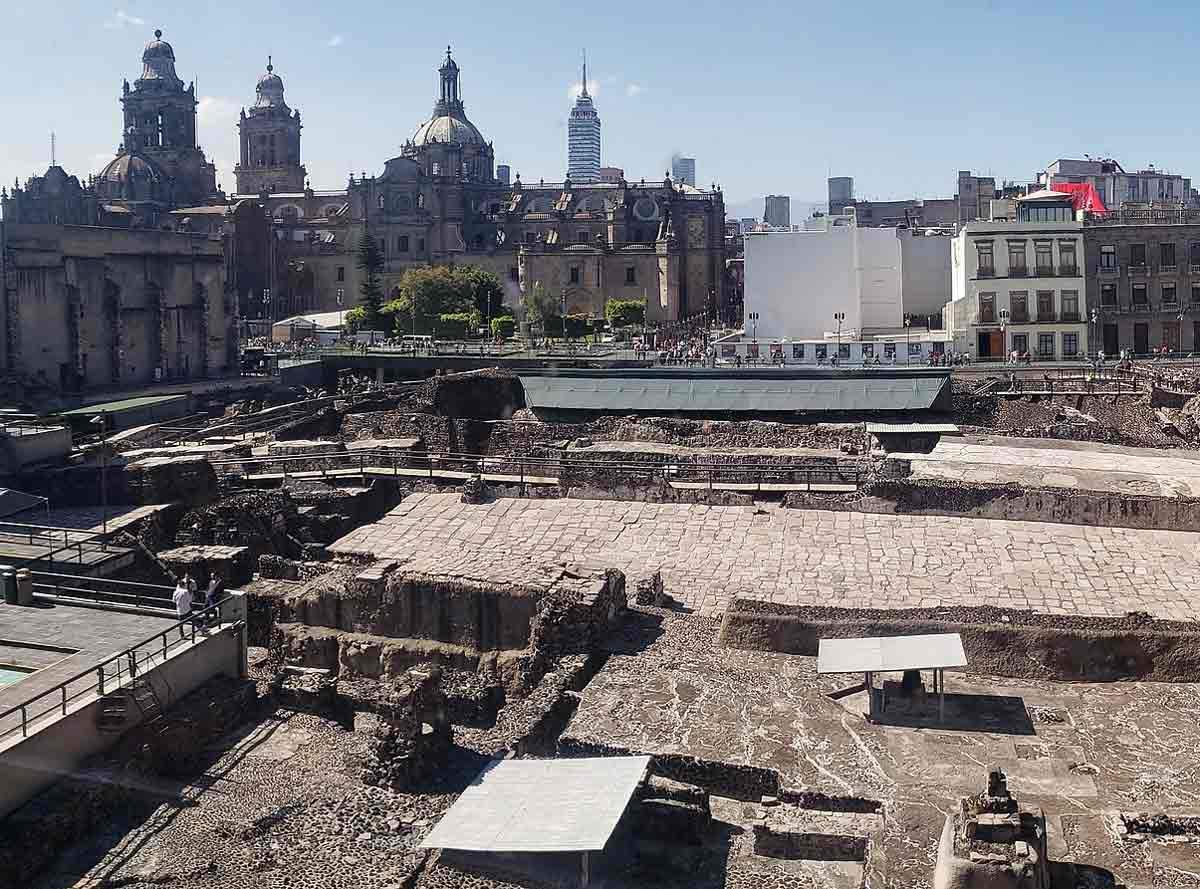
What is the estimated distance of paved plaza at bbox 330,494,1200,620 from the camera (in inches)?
774

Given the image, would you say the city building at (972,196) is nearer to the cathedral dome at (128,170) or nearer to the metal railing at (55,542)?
the cathedral dome at (128,170)

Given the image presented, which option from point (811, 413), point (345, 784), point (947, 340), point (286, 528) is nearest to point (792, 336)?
point (947, 340)

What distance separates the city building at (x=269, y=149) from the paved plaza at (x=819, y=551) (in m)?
80.3

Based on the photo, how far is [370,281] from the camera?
2931 inches

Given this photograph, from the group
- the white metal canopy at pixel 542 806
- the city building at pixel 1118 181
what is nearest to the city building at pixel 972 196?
the city building at pixel 1118 181

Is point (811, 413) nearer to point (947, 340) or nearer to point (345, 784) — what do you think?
point (947, 340)

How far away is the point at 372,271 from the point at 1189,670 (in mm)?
67822

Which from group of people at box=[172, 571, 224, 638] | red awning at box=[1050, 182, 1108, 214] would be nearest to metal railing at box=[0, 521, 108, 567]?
group of people at box=[172, 571, 224, 638]

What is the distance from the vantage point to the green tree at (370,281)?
224 ft

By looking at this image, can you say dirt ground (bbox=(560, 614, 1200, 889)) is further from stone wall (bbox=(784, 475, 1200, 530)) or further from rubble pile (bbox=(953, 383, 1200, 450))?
rubble pile (bbox=(953, 383, 1200, 450))

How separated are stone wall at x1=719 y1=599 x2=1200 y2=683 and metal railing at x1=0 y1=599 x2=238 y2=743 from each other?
21.7ft

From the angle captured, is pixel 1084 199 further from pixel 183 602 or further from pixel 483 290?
pixel 183 602

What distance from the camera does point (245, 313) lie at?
8188 cm

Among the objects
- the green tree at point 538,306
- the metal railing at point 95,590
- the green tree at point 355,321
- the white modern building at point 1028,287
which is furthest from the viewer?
the green tree at point 355,321
